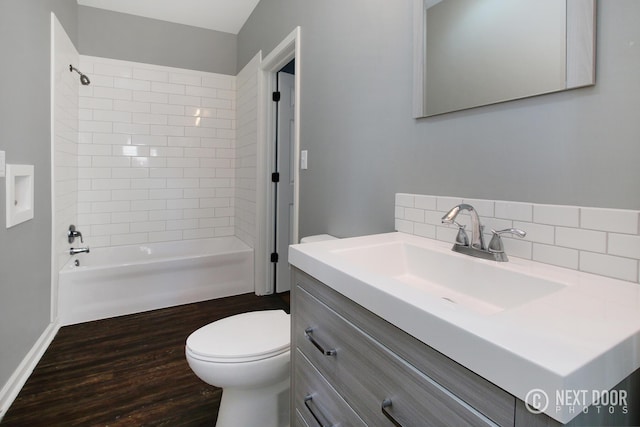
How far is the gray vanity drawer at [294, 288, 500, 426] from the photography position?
550mm

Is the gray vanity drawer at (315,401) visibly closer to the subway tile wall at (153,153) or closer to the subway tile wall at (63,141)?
the subway tile wall at (63,141)

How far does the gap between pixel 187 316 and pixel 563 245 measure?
255cm

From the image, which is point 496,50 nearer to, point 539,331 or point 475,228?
point 475,228

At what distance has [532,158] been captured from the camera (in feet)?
3.01

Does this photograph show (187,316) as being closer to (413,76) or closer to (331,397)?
(331,397)

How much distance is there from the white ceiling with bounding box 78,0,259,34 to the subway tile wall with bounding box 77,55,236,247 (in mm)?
462

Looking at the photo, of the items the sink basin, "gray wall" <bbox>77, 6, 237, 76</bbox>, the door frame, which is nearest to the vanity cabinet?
the sink basin

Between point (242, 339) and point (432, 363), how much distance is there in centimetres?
95

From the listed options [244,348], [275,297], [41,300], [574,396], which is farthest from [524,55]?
[41,300]

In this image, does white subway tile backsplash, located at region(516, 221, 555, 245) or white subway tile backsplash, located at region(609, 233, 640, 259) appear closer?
white subway tile backsplash, located at region(609, 233, 640, 259)

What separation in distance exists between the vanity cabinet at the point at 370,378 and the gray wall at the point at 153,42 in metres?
3.19

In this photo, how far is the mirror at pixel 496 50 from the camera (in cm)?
82

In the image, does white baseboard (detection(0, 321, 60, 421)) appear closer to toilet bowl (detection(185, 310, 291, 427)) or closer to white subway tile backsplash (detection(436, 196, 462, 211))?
toilet bowl (detection(185, 310, 291, 427))

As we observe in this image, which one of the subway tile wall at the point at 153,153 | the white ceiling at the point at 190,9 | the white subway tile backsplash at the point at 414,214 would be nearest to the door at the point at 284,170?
the white ceiling at the point at 190,9
